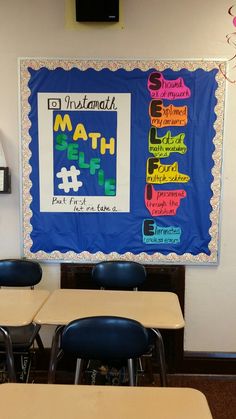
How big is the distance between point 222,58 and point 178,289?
64.3 inches

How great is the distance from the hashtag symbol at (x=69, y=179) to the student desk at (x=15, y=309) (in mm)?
793

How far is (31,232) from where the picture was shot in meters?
2.87

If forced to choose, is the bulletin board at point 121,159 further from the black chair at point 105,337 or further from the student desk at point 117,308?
the black chair at point 105,337

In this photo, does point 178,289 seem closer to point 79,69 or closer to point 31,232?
point 31,232

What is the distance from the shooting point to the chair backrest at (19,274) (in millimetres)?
2680

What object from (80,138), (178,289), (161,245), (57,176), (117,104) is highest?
(117,104)

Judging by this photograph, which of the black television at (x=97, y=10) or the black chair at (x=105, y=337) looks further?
the black television at (x=97, y=10)

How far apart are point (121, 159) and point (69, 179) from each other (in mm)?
394

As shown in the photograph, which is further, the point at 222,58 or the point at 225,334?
the point at 225,334

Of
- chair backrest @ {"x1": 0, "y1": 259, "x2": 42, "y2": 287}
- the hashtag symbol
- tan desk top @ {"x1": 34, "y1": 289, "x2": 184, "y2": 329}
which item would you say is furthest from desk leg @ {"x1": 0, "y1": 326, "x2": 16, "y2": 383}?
the hashtag symbol

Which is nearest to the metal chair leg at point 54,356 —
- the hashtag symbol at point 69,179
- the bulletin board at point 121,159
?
the bulletin board at point 121,159

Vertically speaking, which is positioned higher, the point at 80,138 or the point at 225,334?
the point at 80,138

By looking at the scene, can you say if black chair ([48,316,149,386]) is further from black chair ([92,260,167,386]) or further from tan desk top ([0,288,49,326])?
black chair ([92,260,167,386])

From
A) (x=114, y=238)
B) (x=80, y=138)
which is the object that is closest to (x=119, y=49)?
(x=80, y=138)
